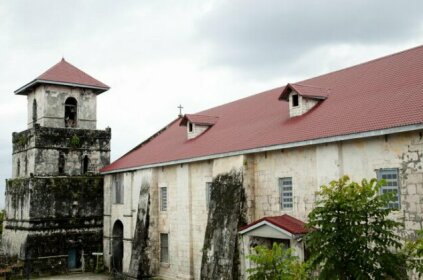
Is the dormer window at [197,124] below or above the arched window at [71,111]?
below

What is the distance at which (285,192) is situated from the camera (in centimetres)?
1722

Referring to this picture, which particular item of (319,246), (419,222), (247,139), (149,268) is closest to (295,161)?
(247,139)

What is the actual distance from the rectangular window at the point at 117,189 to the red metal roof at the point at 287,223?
13369 mm

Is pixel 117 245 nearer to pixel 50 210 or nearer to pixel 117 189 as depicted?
pixel 117 189

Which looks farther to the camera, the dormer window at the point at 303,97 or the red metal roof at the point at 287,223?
the dormer window at the point at 303,97

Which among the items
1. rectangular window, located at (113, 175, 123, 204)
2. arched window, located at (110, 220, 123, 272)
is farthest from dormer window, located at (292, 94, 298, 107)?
arched window, located at (110, 220, 123, 272)

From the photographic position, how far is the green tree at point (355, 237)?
33.8 feet

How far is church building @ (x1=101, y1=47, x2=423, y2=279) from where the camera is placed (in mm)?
13781

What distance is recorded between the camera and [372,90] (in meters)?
16.6

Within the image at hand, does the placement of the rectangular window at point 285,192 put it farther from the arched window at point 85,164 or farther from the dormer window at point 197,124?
the arched window at point 85,164

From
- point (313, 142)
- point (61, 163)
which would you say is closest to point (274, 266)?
point (313, 142)

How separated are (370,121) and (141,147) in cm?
1846

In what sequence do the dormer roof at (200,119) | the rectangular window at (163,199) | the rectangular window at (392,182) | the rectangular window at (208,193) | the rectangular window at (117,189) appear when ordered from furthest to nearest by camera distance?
the rectangular window at (117,189), the rectangular window at (163,199), the dormer roof at (200,119), the rectangular window at (208,193), the rectangular window at (392,182)

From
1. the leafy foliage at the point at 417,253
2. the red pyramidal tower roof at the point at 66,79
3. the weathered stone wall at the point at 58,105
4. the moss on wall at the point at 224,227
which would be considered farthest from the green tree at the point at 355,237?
the red pyramidal tower roof at the point at 66,79
